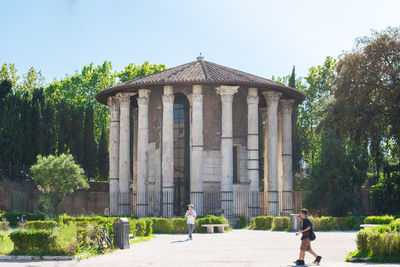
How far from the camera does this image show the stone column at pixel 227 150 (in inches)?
1447

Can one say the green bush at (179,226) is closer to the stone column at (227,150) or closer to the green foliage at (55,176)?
the stone column at (227,150)

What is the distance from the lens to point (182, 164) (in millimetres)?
40562

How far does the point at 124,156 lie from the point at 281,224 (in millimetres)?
12587

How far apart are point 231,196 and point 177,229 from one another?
279 inches

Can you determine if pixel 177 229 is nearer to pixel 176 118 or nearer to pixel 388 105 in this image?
pixel 176 118

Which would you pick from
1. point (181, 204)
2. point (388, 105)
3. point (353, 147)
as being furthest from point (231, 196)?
point (388, 105)

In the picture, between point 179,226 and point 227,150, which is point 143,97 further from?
point 179,226

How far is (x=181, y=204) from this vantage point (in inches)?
1597

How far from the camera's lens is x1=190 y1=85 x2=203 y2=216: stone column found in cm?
3675

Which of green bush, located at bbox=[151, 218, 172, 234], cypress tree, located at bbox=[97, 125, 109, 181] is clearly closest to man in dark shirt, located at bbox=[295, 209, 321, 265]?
green bush, located at bbox=[151, 218, 172, 234]

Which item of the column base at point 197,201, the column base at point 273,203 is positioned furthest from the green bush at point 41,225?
the column base at point 273,203

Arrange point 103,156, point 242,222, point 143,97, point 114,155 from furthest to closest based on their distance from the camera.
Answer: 1. point 103,156
2. point 114,155
3. point 143,97
4. point 242,222

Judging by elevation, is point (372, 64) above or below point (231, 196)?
above

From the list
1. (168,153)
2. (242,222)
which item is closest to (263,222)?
(242,222)
